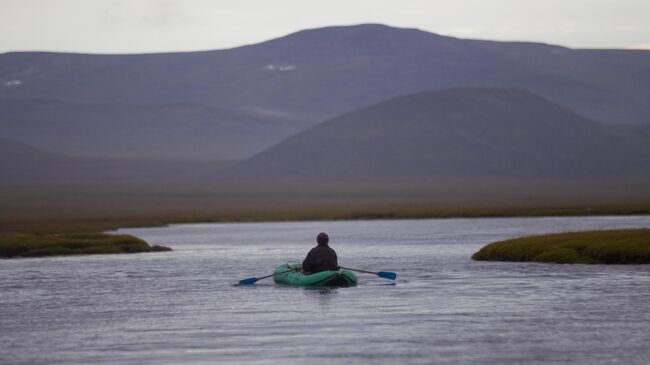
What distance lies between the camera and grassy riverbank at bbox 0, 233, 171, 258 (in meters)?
63.2

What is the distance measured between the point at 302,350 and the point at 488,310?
315 inches

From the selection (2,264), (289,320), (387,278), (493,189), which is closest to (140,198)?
(493,189)

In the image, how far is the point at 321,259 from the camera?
136 feet

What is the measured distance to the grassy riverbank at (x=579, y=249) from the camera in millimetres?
46188

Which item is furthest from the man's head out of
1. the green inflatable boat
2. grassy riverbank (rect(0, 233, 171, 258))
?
grassy riverbank (rect(0, 233, 171, 258))

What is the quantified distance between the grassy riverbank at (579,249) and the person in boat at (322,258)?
10500 millimetres

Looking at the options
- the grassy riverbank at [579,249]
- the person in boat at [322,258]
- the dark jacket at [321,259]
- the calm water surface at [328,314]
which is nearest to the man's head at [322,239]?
the person in boat at [322,258]

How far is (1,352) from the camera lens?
28.1 metres

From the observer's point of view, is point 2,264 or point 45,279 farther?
point 2,264

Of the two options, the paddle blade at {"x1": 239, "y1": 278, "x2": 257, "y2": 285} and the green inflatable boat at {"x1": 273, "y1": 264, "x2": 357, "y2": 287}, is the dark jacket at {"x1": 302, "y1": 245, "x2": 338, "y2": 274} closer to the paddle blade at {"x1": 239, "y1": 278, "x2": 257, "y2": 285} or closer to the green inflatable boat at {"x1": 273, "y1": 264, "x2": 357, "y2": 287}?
the green inflatable boat at {"x1": 273, "y1": 264, "x2": 357, "y2": 287}

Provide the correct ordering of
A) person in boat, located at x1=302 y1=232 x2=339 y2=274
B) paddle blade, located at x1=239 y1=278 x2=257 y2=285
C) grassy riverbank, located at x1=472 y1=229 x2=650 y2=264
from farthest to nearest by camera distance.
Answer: grassy riverbank, located at x1=472 y1=229 x2=650 y2=264
paddle blade, located at x1=239 y1=278 x2=257 y2=285
person in boat, located at x1=302 y1=232 x2=339 y2=274

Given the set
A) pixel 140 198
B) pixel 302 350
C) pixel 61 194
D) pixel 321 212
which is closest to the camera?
pixel 302 350

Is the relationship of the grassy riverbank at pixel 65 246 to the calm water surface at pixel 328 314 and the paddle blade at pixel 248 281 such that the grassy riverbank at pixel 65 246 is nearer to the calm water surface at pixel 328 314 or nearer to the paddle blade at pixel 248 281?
the calm water surface at pixel 328 314

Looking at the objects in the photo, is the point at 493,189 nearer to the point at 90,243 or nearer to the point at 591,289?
the point at 90,243
